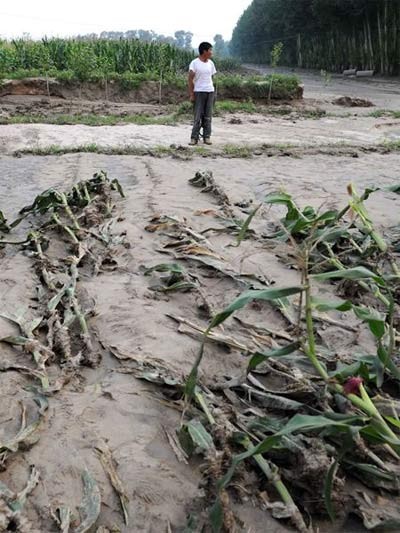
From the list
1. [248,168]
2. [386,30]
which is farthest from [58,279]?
[386,30]

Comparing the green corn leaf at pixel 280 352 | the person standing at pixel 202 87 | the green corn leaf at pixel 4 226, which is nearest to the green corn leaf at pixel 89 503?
the green corn leaf at pixel 280 352

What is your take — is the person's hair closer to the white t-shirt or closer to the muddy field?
the white t-shirt

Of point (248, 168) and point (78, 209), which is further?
point (248, 168)

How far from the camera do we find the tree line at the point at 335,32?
125 feet

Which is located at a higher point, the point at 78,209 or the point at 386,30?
the point at 386,30

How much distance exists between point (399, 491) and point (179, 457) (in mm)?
667

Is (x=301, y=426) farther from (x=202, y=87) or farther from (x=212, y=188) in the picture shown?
(x=202, y=87)

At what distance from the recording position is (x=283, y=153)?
26.4ft

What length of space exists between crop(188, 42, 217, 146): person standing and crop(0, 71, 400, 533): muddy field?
1.85 metres

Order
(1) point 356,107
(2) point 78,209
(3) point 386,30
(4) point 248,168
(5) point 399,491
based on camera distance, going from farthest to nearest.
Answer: (3) point 386,30
(1) point 356,107
(4) point 248,168
(2) point 78,209
(5) point 399,491

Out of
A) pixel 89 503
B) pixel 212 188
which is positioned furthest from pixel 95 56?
pixel 89 503

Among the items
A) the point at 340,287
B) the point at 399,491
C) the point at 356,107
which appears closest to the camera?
the point at 399,491

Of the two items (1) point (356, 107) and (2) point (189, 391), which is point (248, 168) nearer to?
(2) point (189, 391)

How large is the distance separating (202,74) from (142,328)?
7.14 m
